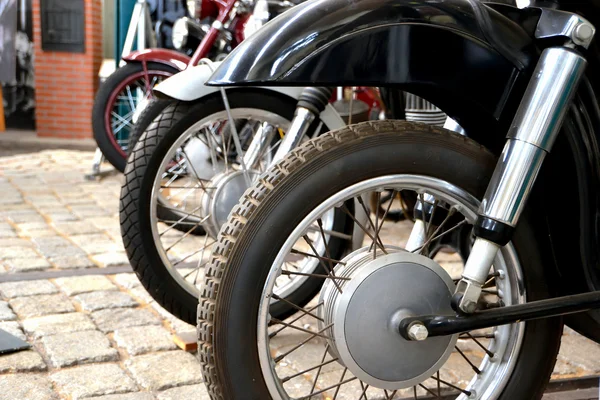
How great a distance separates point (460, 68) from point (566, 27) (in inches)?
9.7

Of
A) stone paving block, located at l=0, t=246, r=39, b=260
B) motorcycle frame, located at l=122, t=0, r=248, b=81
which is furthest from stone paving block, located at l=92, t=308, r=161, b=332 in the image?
motorcycle frame, located at l=122, t=0, r=248, b=81

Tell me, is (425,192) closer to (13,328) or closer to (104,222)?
(13,328)

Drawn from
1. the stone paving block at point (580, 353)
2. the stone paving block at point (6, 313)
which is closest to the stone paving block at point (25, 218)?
the stone paving block at point (6, 313)

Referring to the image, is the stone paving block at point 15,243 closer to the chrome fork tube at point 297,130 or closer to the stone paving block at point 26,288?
the stone paving block at point 26,288

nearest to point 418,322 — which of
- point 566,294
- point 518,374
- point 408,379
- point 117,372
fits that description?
point 408,379

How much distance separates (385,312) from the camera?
160cm

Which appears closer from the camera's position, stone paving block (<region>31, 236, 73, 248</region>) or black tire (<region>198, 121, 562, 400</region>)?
black tire (<region>198, 121, 562, 400</region>)

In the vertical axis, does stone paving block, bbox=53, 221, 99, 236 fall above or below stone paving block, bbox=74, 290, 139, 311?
below

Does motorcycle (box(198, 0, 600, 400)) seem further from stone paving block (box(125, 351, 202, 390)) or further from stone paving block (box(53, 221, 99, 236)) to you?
stone paving block (box(53, 221, 99, 236))

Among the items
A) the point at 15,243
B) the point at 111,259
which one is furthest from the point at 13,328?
the point at 15,243

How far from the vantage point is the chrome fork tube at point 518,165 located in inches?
→ 60.8

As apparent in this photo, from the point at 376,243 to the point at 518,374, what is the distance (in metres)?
0.47

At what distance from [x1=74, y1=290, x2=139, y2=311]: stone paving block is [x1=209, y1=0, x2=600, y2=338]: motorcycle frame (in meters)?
1.76

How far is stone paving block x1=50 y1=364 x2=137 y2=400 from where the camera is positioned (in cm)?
225
